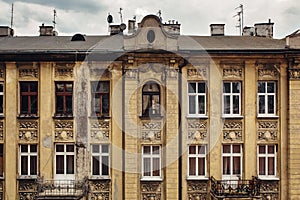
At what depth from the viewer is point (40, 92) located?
18891mm

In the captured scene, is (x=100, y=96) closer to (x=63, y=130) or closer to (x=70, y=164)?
(x=63, y=130)

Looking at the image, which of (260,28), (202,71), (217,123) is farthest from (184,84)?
(260,28)

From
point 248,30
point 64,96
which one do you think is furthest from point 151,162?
point 248,30

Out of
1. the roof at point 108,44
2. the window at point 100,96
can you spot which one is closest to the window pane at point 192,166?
the window at point 100,96

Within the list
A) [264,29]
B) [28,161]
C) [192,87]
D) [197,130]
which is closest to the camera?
[28,161]

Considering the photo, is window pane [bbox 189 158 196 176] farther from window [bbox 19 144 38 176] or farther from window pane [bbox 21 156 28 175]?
window pane [bbox 21 156 28 175]

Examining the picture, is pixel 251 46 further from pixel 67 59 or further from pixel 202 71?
pixel 67 59

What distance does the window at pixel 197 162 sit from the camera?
19109 millimetres

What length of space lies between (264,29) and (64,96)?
46.3 feet

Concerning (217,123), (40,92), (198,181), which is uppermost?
(40,92)

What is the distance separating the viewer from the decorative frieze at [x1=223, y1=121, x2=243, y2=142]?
1903 centimetres

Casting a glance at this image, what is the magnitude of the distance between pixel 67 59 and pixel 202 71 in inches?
268

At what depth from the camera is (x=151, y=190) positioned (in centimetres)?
1880

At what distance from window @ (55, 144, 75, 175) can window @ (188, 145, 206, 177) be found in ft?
19.4
